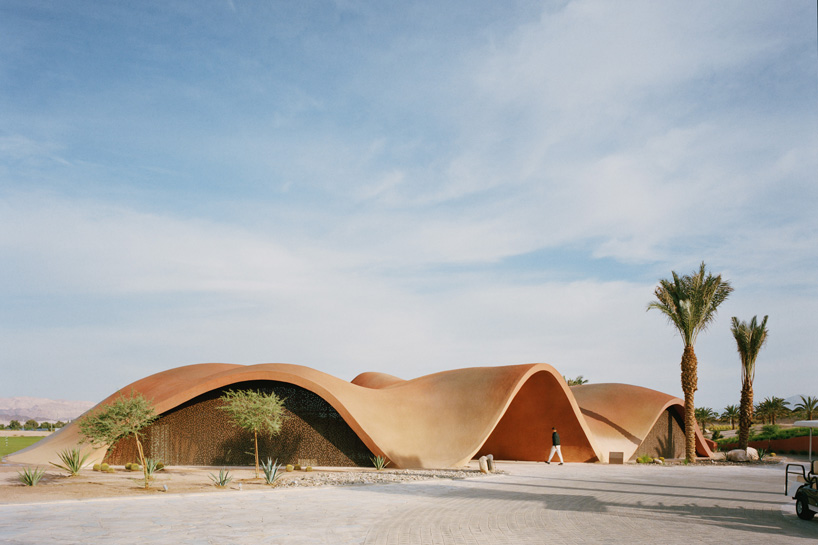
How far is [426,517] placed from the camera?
11.0 metres

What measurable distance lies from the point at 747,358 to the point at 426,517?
33309mm

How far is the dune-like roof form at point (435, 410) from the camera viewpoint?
23.2 m

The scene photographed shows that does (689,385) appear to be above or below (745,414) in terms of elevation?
above

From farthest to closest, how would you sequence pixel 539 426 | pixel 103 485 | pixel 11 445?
pixel 11 445 → pixel 539 426 → pixel 103 485

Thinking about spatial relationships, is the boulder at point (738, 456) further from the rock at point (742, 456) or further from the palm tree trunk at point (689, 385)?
the palm tree trunk at point (689, 385)

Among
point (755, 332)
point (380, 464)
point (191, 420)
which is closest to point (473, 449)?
point (380, 464)

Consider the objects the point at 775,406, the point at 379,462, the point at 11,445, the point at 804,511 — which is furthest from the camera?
the point at 775,406

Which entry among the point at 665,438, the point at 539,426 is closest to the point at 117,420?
the point at 539,426

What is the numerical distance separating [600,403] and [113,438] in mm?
27252

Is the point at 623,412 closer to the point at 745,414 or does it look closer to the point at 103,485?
the point at 745,414

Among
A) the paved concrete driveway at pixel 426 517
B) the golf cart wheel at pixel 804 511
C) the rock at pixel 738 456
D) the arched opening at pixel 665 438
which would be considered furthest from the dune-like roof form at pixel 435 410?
the golf cart wheel at pixel 804 511

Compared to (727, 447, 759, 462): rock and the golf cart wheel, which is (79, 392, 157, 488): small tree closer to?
the golf cart wheel

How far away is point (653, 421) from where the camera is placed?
111 feet

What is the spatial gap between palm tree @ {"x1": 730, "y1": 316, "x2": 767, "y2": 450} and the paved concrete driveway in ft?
74.3
